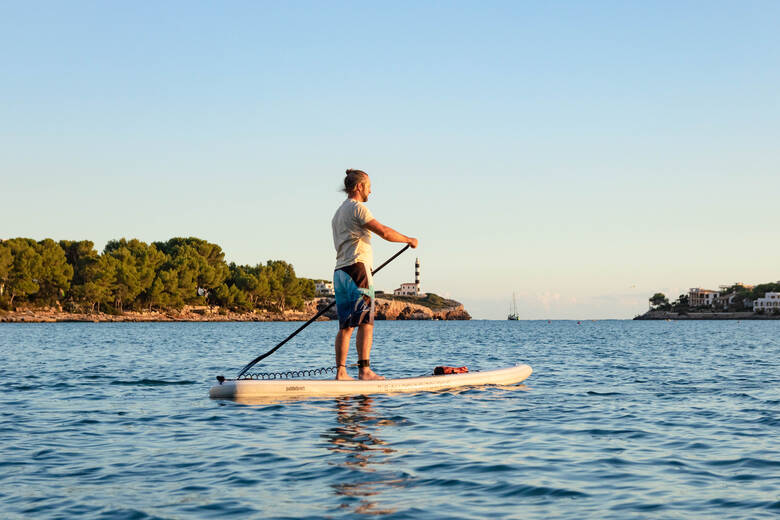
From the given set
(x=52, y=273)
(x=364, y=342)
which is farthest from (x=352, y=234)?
(x=52, y=273)

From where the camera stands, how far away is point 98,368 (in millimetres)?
21156

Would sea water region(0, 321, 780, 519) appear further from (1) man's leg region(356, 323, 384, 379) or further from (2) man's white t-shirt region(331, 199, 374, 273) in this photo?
(2) man's white t-shirt region(331, 199, 374, 273)

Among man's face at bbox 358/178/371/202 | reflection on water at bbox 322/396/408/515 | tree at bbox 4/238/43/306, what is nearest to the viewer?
reflection on water at bbox 322/396/408/515

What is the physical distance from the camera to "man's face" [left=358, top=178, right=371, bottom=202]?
11.7m

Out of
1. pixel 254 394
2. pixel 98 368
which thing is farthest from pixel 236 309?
pixel 254 394

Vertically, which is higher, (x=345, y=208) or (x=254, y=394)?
(x=345, y=208)

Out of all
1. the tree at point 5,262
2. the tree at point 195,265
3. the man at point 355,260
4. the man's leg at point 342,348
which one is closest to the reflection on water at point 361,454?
the man's leg at point 342,348

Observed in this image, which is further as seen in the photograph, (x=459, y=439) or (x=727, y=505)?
(x=459, y=439)

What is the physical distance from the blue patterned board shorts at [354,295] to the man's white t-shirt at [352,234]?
0.42 ft

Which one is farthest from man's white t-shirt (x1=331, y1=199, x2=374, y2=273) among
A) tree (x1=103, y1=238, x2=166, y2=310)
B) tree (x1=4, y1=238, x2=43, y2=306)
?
tree (x1=103, y1=238, x2=166, y2=310)

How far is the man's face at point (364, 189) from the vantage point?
11.7m

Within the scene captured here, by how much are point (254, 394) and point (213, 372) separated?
326 inches

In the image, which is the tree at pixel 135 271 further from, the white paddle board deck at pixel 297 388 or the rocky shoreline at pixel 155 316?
the white paddle board deck at pixel 297 388

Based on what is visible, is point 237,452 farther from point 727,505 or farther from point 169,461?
point 727,505
